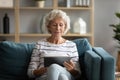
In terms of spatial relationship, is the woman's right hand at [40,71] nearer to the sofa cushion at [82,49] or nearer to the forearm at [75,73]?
the forearm at [75,73]

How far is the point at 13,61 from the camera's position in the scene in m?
2.53

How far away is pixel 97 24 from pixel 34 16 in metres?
0.99

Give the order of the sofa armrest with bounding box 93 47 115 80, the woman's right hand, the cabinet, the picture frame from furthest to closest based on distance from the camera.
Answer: the cabinet < the picture frame < the woman's right hand < the sofa armrest with bounding box 93 47 115 80

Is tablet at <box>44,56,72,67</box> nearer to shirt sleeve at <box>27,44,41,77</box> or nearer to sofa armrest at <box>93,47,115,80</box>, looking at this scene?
shirt sleeve at <box>27,44,41,77</box>

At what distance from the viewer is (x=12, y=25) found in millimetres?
4129

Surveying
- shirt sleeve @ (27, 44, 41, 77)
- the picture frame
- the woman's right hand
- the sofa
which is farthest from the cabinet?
the woman's right hand

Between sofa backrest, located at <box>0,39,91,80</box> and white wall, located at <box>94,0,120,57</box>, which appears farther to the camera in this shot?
white wall, located at <box>94,0,120,57</box>

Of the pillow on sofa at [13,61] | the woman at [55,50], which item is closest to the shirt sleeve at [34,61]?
the woman at [55,50]

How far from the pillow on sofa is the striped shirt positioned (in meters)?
0.11

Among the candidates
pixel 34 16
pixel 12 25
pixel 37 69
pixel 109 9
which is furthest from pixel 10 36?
pixel 37 69

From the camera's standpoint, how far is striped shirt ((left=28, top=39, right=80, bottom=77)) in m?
2.45

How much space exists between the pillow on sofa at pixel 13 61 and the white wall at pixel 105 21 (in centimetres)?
187

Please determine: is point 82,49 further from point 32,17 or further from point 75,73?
point 32,17

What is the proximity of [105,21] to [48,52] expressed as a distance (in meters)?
1.91
